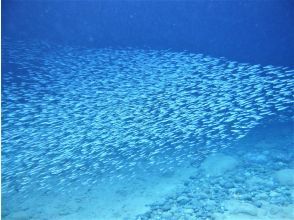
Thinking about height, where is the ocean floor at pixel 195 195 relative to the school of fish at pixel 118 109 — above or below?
below

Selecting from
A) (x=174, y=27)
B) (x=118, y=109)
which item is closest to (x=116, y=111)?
(x=118, y=109)

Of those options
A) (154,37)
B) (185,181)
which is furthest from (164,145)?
(154,37)

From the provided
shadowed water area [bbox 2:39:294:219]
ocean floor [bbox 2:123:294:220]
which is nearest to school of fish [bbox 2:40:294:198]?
shadowed water area [bbox 2:39:294:219]

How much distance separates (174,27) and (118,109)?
6.59 meters

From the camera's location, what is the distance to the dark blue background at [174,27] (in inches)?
474

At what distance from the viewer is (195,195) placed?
5406mm

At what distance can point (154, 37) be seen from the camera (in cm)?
1311

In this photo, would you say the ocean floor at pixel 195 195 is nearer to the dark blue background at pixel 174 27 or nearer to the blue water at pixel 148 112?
the blue water at pixel 148 112

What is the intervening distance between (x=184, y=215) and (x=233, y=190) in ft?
3.55

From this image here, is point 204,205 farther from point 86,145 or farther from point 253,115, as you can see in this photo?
point 253,115

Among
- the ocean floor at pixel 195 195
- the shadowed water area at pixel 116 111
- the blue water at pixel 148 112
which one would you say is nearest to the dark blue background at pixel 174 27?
the blue water at pixel 148 112

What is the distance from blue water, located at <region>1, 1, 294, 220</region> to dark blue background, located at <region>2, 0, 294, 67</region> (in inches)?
2.3

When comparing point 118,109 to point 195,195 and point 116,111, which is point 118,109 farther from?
point 195,195

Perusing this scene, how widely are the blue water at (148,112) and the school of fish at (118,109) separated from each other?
0.04m
